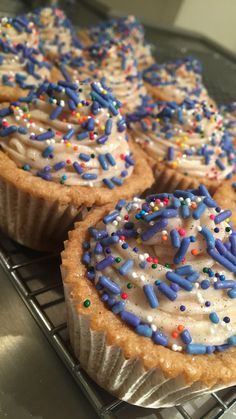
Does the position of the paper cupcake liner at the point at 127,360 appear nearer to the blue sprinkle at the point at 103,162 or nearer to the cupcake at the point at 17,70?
the blue sprinkle at the point at 103,162

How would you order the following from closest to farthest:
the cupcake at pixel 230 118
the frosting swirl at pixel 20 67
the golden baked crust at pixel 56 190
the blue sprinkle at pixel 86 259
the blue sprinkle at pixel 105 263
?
the blue sprinkle at pixel 105 263 < the blue sprinkle at pixel 86 259 < the golden baked crust at pixel 56 190 < the frosting swirl at pixel 20 67 < the cupcake at pixel 230 118

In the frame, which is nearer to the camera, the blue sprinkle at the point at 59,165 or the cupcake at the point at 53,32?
the blue sprinkle at the point at 59,165

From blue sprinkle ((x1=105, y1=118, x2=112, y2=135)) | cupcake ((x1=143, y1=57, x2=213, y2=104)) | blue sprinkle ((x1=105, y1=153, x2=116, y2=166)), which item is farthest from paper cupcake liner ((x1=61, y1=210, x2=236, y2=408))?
cupcake ((x1=143, y1=57, x2=213, y2=104))

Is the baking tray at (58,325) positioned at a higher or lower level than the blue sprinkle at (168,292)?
lower

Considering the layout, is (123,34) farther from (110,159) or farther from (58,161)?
(58,161)

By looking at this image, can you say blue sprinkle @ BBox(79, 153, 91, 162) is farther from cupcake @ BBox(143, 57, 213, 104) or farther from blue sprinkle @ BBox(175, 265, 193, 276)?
cupcake @ BBox(143, 57, 213, 104)

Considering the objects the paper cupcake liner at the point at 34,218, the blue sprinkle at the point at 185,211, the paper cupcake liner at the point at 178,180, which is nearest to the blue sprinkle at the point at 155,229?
the blue sprinkle at the point at 185,211

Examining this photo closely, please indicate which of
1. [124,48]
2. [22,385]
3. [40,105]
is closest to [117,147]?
[40,105]
